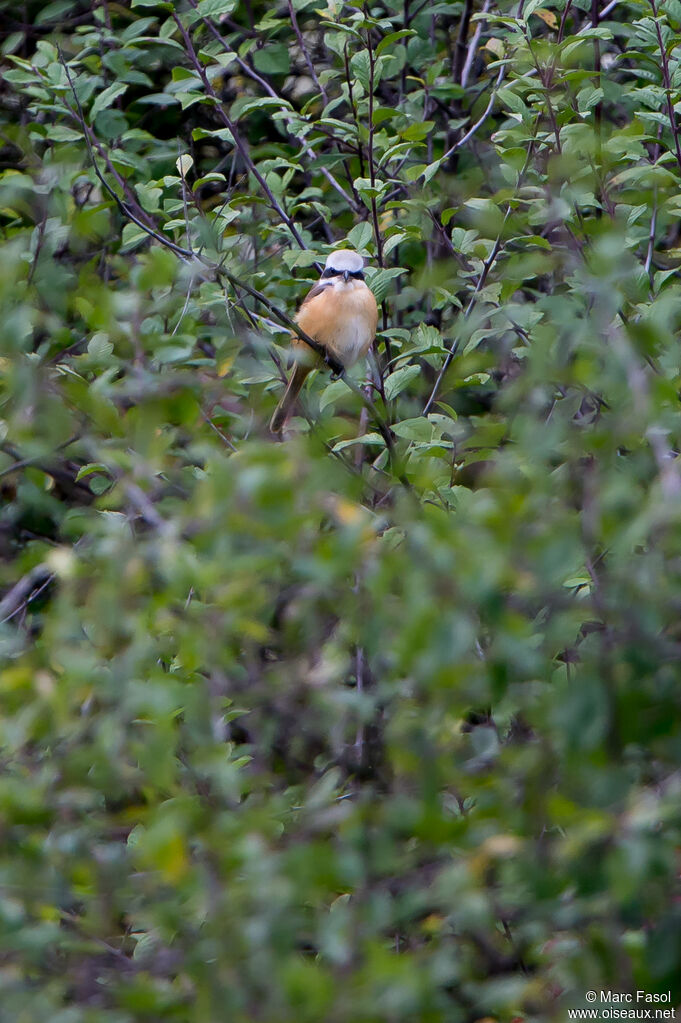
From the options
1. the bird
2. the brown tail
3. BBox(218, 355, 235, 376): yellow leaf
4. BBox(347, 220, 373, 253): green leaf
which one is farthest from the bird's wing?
BBox(218, 355, 235, 376): yellow leaf

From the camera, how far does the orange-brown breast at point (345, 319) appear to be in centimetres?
468

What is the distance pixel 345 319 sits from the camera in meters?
4.77

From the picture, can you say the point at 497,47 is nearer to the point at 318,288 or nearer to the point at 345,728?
the point at 318,288

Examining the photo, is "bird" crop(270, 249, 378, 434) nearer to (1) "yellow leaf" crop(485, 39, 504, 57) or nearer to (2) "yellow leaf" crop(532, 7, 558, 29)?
(1) "yellow leaf" crop(485, 39, 504, 57)

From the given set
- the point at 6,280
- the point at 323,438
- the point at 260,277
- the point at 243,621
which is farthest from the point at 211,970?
the point at 260,277

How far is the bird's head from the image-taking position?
162 inches

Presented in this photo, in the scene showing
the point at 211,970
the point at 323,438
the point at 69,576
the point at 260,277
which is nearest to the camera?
the point at 211,970

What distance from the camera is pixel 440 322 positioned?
4.72 m

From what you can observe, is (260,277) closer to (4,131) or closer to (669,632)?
(4,131)

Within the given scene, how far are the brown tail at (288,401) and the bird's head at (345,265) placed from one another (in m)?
0.39

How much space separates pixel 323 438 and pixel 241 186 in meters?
3.13

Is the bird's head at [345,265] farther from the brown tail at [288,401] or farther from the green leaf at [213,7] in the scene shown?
the green leaf at [213,7]

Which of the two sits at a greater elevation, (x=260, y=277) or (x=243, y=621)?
(x=243, y=621)

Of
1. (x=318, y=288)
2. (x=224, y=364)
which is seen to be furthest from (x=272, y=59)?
(x=224, y=364)
